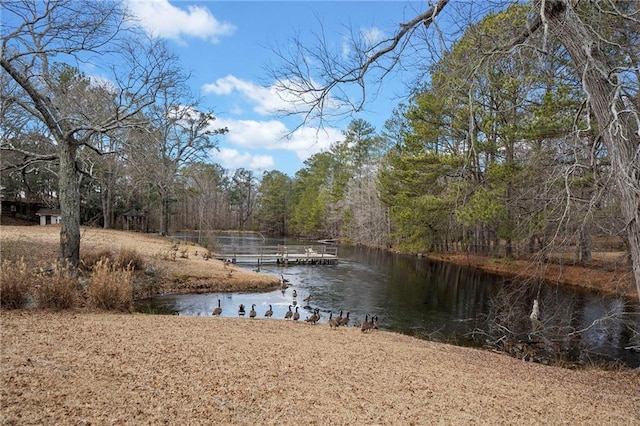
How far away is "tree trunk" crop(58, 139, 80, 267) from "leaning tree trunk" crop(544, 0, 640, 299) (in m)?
10.6

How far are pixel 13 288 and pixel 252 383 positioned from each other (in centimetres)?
533

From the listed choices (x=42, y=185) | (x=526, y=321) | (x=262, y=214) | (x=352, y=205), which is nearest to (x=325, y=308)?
(x=526, y=321)

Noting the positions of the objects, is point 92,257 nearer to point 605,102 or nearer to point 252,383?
point 252,383

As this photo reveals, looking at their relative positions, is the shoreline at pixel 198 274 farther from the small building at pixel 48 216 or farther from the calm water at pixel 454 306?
the small building at pixel 48 216

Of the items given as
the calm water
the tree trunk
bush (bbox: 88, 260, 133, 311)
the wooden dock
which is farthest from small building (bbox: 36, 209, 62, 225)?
bush (bbox: 88, 260, 133, 311)

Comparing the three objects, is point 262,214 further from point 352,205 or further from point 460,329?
point 460,329

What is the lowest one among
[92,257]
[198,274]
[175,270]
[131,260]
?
[198,274]

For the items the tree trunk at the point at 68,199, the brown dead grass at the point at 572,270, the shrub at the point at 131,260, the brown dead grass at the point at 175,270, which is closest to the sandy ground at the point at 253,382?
the tree trunk at the point at 68,199

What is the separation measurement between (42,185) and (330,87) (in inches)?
1384

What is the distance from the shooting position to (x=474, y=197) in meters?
20.2

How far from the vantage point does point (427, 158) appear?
79.3 feet

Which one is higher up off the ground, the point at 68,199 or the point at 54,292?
the point at 68,199

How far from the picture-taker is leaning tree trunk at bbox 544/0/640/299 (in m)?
3.75

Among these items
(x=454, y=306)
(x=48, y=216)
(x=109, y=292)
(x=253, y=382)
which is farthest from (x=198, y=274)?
(x=48, y=216)
